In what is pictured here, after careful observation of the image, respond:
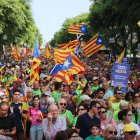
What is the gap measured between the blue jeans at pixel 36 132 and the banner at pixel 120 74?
19.2 feet

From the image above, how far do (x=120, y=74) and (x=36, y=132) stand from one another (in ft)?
20.7

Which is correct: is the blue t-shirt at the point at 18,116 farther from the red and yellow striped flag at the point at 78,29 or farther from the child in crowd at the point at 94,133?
the red and yellow striped flag at the point at 78,29

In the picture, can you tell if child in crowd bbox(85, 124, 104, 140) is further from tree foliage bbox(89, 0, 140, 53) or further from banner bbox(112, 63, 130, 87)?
tree foliage bbox(89, 0, 140, 53)

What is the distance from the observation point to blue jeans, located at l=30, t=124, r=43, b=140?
8039 mm

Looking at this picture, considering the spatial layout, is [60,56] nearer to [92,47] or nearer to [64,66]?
[64,66]

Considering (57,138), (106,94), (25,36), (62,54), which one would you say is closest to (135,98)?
(106,94)

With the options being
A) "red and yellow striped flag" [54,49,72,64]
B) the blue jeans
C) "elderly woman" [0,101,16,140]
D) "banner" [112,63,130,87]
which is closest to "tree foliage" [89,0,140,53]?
"red and yellow striped flag" [54,49,72,64]

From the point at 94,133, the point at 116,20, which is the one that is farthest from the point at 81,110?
the point at 116,20

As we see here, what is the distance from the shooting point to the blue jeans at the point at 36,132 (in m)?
8.04

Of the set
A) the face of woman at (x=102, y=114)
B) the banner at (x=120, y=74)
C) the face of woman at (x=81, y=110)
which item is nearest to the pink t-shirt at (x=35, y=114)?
the face of woman at (x=81, y=110)

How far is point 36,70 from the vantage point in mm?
14375

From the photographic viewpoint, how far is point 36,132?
809 cm

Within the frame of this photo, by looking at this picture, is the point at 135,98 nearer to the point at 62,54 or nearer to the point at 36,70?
the point at 36,70

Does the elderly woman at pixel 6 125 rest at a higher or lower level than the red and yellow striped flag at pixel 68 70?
lower
